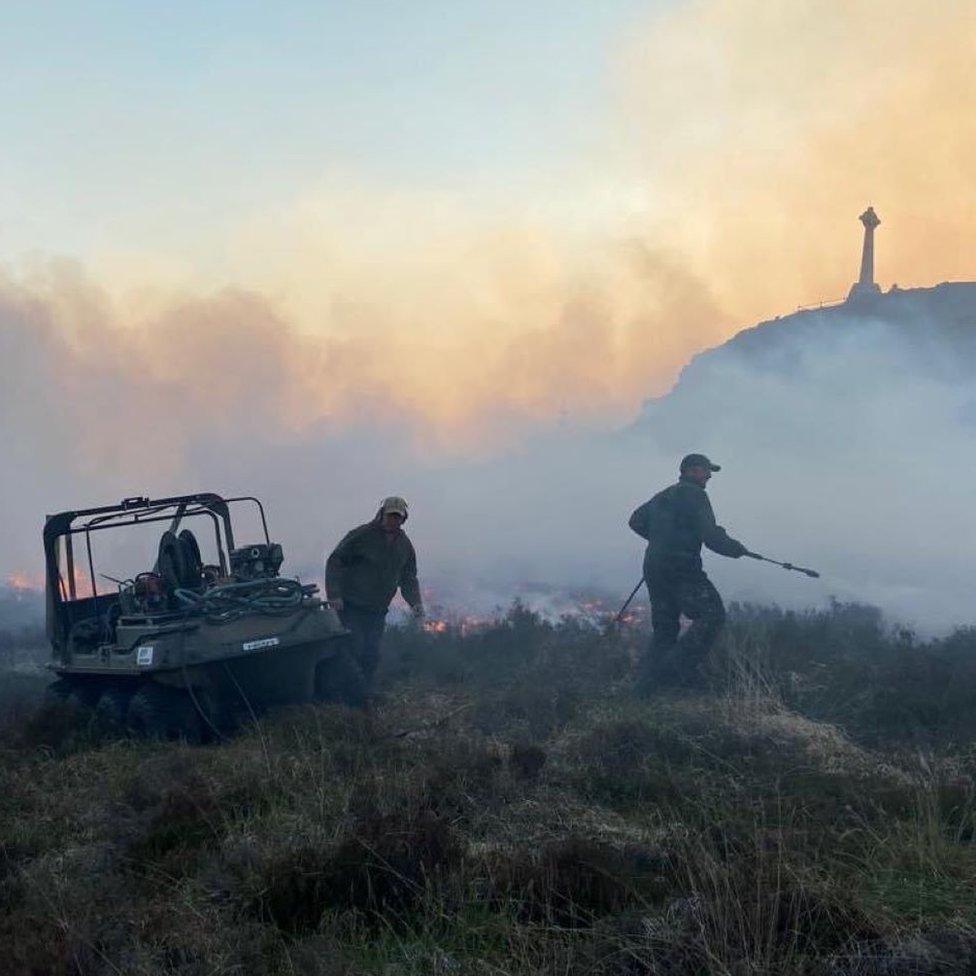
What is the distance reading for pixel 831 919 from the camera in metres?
3.86

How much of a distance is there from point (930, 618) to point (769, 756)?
8.78 metres

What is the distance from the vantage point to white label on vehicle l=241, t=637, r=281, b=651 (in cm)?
856

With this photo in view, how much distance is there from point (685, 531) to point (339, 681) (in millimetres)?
3456

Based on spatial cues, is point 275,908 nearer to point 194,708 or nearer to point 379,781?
point 379,781

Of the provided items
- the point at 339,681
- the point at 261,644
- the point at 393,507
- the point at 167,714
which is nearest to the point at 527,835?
the point at 261,644

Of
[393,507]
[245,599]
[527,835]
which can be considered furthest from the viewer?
[393,507]

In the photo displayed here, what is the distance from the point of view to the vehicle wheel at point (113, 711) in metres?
8.73

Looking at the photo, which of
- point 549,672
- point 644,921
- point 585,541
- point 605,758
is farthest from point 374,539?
point 585,541

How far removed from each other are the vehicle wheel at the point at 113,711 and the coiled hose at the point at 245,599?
2.98 feet

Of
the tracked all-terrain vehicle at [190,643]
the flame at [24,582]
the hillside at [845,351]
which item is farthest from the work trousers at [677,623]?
the hillside at [845,351]

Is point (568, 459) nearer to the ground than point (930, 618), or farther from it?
farther from it

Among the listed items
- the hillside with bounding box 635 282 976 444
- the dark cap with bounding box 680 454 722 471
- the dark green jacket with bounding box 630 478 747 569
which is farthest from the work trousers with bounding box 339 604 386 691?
the hillside with bounding box 635 282 976 444

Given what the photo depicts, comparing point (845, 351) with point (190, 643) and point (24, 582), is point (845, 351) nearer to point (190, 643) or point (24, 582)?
point (24, 582)

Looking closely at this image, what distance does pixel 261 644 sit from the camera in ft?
28.3
